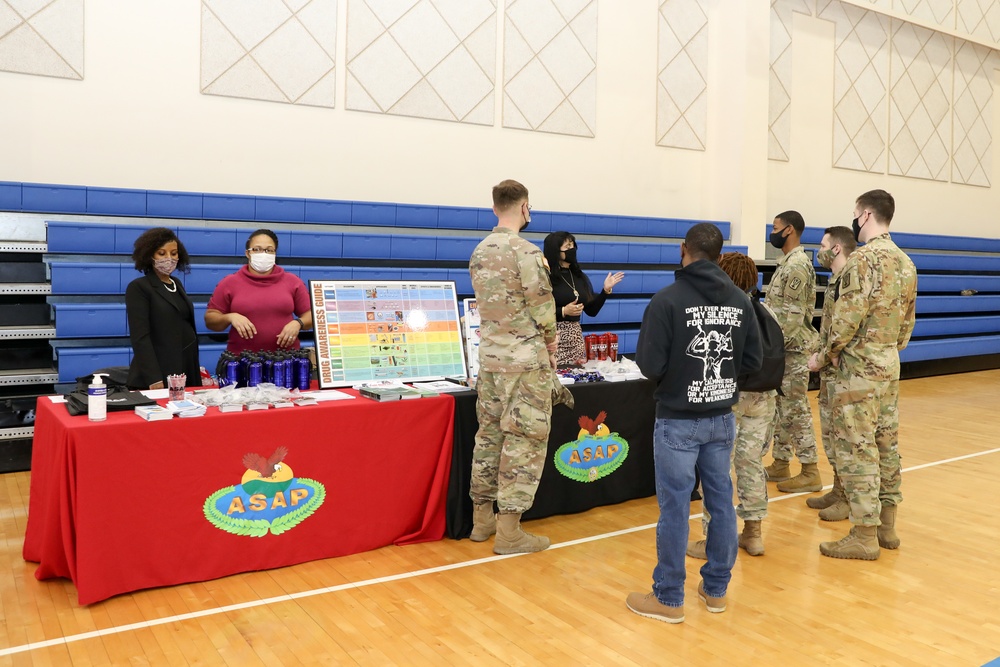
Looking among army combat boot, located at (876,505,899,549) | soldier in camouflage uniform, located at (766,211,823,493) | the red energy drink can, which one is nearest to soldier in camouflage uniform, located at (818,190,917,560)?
army combat boot, located at (876,505,899,549)

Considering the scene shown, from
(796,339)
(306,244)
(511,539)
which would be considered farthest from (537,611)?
(306,244)

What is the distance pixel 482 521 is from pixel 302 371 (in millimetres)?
1072

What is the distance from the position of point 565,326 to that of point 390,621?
2.07m

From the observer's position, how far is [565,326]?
4516 millimetres

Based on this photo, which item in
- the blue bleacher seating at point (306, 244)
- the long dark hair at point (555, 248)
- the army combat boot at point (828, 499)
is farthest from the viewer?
the blue bleacher seating at point (306, 244)

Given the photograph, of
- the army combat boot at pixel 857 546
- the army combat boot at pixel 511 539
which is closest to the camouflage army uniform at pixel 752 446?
the army combat boot at pixel 857 546

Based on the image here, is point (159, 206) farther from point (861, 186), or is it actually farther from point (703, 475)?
point (861, 186)

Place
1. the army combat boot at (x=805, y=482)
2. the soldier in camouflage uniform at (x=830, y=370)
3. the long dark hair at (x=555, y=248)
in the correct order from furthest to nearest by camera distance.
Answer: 1. the army combat boot at (x=805, y=482)
2. the long dark hair at (x=555, y=248)
3. the soldier in camouflage uniform at (x=830, y=370)

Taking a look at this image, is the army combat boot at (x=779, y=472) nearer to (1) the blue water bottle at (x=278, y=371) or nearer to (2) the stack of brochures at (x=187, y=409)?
(1) the blue water bottle at (x=278, y=371)

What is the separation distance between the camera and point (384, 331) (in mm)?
3945

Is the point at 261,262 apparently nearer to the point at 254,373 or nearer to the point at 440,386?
the point at 254,373

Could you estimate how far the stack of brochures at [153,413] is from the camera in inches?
117

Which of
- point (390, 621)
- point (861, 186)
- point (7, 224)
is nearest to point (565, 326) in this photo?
point (390, 621)

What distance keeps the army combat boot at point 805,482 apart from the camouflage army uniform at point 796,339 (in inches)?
2.1
